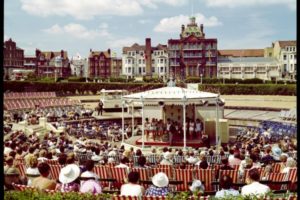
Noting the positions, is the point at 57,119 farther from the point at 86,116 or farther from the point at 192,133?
the point at 192,133

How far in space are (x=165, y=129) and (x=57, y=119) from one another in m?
11.8

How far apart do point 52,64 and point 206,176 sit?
437 ft

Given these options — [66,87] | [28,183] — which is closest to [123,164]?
[28,183]

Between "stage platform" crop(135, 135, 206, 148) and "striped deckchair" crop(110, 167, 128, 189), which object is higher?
"striped deckchair" crop(110, 167, 128, 189)

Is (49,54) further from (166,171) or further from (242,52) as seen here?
(166,171)

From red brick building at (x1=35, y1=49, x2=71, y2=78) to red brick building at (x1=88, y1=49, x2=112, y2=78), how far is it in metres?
8.16

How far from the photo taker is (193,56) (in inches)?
4820

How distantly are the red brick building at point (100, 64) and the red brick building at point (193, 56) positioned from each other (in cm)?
2285

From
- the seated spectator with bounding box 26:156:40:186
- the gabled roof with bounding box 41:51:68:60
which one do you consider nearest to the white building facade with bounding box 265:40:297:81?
the gabled roof with bounding box 41:51:68:60

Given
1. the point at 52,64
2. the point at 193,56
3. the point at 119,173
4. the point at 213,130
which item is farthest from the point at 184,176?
the point at 52,64

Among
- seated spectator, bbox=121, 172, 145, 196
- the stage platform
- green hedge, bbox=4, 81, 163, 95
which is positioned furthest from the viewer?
green hedge, bbox=4, 81, 163, 95

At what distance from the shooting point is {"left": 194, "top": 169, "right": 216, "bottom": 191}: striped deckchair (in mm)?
11516

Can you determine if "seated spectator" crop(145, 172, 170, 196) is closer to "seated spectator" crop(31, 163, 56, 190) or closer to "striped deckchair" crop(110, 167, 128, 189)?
"seated spectator" crop(31, 163, 56, 190)

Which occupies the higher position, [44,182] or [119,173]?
[44,182]
